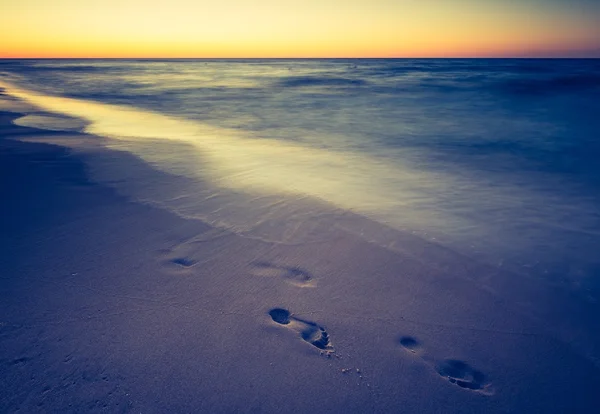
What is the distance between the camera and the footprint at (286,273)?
296 cm

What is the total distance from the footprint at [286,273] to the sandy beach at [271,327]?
18 mm

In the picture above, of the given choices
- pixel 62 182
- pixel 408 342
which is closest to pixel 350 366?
pixel 408 342

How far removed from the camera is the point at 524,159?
25.2 ft

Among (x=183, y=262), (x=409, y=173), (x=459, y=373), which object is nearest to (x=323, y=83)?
(x=409, y=173)

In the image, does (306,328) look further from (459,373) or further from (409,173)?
(409,173)

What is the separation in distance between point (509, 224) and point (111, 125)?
10435mm

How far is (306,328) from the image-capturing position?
247cm

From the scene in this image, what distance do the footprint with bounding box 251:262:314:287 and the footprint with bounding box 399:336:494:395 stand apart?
923 millimetres

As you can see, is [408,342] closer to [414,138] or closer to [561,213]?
[561,213]

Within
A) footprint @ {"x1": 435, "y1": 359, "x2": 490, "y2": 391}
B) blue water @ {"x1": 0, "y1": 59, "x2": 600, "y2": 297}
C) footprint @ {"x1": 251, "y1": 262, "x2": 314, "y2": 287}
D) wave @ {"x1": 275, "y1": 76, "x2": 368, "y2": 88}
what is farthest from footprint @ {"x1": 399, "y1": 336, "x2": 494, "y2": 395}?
wave @ {"x1": 275, "y1": 76, "x2": 368, "y2": 88}

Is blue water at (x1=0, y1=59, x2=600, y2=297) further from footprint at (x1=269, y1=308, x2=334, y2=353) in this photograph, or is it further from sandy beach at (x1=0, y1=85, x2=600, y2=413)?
footprint at (x1=269, y1=308, x2=334, y2=353)

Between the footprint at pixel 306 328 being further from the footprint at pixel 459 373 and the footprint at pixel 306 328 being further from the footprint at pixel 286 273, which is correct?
the footprint at pixel 459 373

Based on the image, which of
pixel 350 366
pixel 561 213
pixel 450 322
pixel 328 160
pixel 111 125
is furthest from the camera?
pixel 111 125

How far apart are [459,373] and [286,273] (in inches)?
57.3
